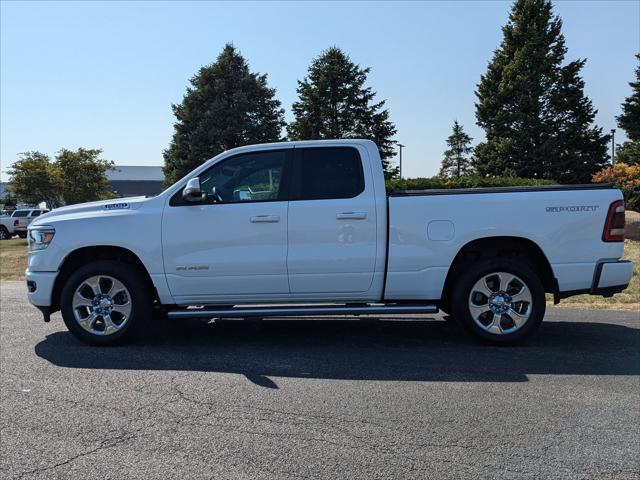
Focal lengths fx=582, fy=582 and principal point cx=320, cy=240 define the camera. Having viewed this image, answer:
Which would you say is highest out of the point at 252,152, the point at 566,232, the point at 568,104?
the point at 568,104

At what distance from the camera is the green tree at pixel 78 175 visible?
99.9 ft

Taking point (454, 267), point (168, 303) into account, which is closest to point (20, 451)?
point (168, 303)

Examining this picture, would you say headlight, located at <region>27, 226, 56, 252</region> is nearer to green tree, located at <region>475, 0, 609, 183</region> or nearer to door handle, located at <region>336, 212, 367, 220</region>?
door handle, located at <region>336, 212, 367, 220</region>

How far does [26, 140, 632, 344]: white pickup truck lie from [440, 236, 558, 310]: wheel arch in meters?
Answer: 0.02

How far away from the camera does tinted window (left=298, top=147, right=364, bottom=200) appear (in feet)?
19.6

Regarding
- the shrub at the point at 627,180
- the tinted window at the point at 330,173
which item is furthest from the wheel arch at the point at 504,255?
the shrub at the point at 627,180

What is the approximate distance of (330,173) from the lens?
6062 millimetres

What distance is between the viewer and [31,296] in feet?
20.1

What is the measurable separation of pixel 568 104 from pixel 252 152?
107ft

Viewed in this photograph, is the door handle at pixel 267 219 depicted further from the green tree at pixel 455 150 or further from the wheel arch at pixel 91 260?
the green tree at pixel 455 150

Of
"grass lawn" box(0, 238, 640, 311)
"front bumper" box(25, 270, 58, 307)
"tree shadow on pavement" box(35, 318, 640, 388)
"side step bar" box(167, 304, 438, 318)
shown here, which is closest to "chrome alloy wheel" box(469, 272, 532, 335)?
"tree shadow on pavement" box(35, 318, 640, 388)

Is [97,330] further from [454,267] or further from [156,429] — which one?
[454,267]

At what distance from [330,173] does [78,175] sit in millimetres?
27806

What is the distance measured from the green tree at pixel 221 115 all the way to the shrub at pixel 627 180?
2071 cm
